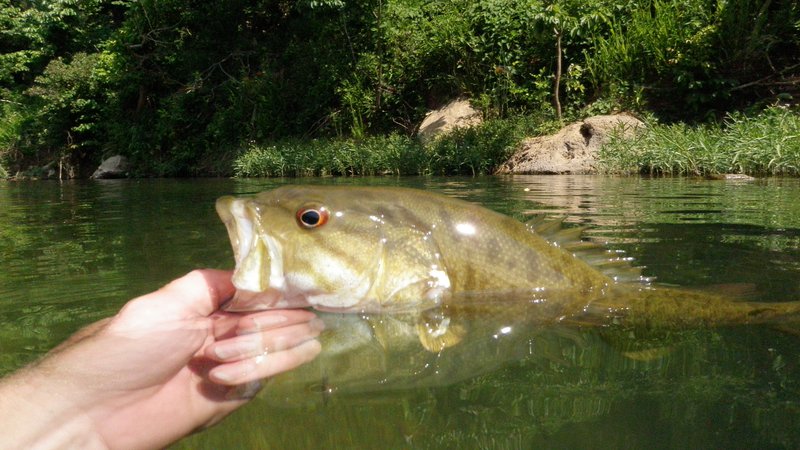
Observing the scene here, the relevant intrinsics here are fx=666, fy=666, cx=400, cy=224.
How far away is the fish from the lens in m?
2.25

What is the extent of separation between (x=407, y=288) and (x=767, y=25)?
1583 centimetres

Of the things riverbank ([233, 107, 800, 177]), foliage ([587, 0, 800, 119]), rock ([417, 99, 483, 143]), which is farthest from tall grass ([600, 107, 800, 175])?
rock ([417, 99, 483, 143])

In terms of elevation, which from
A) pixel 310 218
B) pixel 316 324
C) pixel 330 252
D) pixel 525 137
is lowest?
pixel 316 324

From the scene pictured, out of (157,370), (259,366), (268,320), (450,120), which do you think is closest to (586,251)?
(268,320)

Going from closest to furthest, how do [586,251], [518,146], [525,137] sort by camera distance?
[586,251] < [518,146] < [525,137]

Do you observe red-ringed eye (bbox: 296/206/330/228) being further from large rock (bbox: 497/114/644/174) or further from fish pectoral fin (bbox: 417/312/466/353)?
large rock (bbox: 497/114/644/174)

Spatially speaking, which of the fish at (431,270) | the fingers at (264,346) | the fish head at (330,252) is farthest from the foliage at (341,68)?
the fingers at (264,346)

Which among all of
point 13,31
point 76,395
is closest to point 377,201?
point 76,395

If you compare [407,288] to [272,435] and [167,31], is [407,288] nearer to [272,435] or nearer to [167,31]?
[272,435]

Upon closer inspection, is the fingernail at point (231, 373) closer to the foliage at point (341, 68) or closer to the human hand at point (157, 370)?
the human hand at point (157, 370)

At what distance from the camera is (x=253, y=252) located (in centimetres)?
221

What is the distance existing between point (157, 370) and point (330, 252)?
678mm

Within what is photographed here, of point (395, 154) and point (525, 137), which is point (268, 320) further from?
point (395, 154)

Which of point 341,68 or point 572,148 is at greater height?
point 341,68
